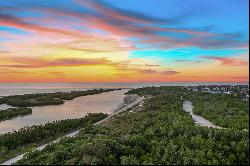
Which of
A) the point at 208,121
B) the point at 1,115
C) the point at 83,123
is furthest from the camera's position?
the point at 1,115

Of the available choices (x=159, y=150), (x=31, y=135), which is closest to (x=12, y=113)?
(x=31, y=135)

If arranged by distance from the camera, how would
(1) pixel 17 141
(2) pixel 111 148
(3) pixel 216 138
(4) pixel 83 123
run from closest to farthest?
→ (2) pixel 111 148, (3) pixel 216 138, (1) pixel 17 141, (4) pixel 83 123

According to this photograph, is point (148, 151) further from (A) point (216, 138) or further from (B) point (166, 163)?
(A) point (216, 138)

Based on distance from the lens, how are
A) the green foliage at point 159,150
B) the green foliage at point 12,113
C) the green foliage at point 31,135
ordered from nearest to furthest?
the green foliage at point 159,150
the green foliage at point 31,135
the green foliage at point 12,113

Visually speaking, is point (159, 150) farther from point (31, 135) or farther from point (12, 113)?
point (12, 113)

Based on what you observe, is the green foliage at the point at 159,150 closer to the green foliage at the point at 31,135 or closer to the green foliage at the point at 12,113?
the green foliage at the point at 31,135

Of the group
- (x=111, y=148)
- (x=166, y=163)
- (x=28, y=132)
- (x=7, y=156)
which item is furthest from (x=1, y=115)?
(x=166, y=163)

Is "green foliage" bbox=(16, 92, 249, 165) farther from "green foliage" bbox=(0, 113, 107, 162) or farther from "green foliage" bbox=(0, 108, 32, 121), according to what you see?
"green foliage" bbox=(0, 108, 32, 121)

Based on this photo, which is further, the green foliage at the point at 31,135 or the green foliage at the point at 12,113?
the green foliage at the point at 12,113

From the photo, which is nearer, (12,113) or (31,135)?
(31,135)

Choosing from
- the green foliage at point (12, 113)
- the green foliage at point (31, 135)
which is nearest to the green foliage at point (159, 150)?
the green foliage at point (31, 135)

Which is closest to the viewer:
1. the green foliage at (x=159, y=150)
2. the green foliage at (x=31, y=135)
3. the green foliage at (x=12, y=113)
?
the green foliage at (x=159, y=150)
